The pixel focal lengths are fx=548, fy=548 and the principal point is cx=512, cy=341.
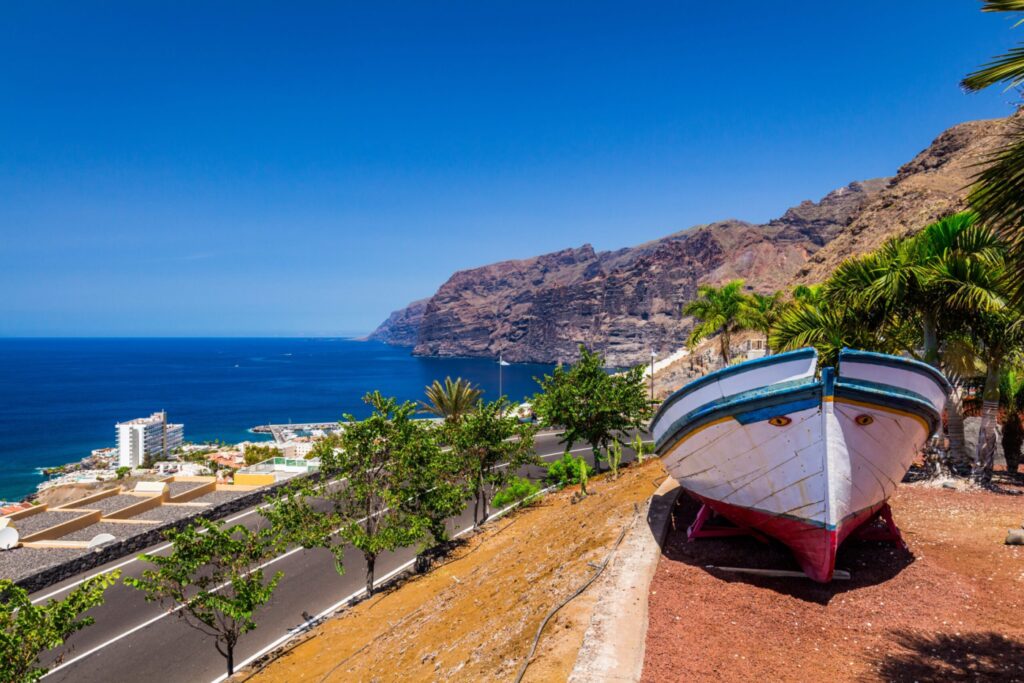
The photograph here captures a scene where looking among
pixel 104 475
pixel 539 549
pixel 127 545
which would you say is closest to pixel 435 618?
pixel 539 549

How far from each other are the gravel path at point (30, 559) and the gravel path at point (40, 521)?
2.86m

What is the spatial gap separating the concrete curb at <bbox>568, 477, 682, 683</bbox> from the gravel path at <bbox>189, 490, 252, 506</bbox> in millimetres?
28020

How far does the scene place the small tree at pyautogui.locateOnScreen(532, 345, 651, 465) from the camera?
27375 millimetres

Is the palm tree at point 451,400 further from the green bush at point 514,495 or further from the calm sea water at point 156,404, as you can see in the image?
the calm sea water at point 156,404

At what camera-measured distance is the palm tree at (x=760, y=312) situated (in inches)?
1297

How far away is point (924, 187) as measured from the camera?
6681 centimetres

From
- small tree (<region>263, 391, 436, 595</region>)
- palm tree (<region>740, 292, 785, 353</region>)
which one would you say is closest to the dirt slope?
small tree (<region>263, 391, 436, 595</region>)

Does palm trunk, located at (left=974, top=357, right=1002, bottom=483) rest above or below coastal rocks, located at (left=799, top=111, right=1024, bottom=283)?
below

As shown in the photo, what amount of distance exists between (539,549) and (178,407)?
5729 inches

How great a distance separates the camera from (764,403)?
8641mm

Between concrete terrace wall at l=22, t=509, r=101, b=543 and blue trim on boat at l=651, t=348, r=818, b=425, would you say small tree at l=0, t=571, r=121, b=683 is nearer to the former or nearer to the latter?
blue trim on boat at l=651, t=348, r=818, b=425

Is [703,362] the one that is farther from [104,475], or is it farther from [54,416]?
[54,416]

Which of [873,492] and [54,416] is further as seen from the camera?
[54,416]

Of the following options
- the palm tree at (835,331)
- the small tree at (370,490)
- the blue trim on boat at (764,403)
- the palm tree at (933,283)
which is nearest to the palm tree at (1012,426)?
the palm tree at (933,283)
